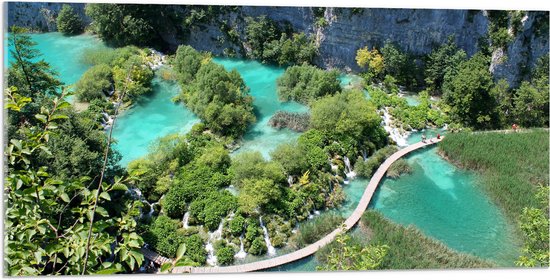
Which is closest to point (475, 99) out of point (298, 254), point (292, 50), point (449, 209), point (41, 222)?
point (449, 209)

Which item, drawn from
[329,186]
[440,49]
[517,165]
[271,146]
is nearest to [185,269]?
[329,186]

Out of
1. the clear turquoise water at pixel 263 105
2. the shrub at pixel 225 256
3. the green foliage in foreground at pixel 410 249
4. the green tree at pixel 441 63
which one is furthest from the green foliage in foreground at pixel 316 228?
the green tree at pixel 441 63

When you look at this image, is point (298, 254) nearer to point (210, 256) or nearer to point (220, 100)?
point (210, 256)

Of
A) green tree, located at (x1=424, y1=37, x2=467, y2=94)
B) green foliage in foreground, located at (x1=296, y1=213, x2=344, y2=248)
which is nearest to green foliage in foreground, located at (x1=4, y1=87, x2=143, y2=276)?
green foliage in foreground, located at (x1=296, y1=213, x2=344, y2=248)

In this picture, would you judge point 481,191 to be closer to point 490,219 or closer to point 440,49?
point 490,219

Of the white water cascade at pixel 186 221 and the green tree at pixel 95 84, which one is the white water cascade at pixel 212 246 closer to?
the white water cascade at pixel 186 221

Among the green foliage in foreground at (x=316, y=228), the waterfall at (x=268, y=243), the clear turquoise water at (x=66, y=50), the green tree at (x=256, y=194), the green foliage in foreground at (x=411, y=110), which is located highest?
the clear turquoise water at (x=66, y=50)
